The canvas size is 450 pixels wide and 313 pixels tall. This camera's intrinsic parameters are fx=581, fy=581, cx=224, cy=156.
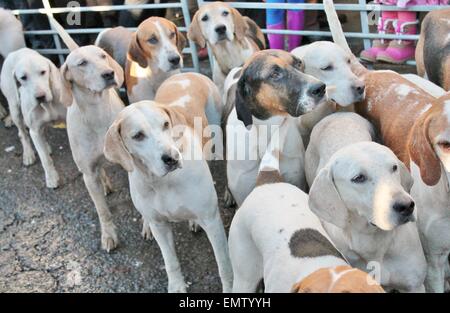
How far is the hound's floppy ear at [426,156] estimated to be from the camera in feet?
9.12

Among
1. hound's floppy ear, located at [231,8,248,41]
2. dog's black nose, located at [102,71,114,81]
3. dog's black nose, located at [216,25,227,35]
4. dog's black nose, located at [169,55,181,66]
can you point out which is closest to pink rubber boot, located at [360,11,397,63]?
hound's floppy ear, located at [231,8,248,41]

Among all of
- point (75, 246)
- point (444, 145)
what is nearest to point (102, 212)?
point (75, 246)

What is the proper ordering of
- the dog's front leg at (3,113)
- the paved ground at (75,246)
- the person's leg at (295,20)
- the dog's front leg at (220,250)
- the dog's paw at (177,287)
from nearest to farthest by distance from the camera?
the dog's front leg at (220,250) < the dog's paw at (177,287) < the paved ground at (75,246) < the person's leg at (295,20) < the dog's front leg at (3,113)

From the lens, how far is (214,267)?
3992 mm

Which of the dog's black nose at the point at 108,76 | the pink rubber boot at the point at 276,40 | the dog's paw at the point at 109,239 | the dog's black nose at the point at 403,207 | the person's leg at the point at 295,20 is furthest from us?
the pink rubber boot at the point at 276,40

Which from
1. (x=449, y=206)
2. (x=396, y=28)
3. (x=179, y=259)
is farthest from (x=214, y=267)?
(x=396, y=28)

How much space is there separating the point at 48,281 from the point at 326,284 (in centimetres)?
257

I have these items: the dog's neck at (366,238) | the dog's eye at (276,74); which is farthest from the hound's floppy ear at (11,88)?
the dog's neck at (366,238)

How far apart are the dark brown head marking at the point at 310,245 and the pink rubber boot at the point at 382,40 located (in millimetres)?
2815

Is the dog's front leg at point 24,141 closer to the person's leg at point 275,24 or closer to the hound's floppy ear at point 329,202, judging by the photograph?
the person's leg at point 275,24

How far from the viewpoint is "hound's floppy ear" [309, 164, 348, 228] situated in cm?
280

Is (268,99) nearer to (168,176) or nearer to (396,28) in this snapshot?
(168,176)

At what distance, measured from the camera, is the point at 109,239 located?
4.38 metres

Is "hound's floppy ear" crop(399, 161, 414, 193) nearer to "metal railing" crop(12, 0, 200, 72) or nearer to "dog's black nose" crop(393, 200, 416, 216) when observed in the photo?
"dog's black nose" crop(393, 200, 416, 216)
